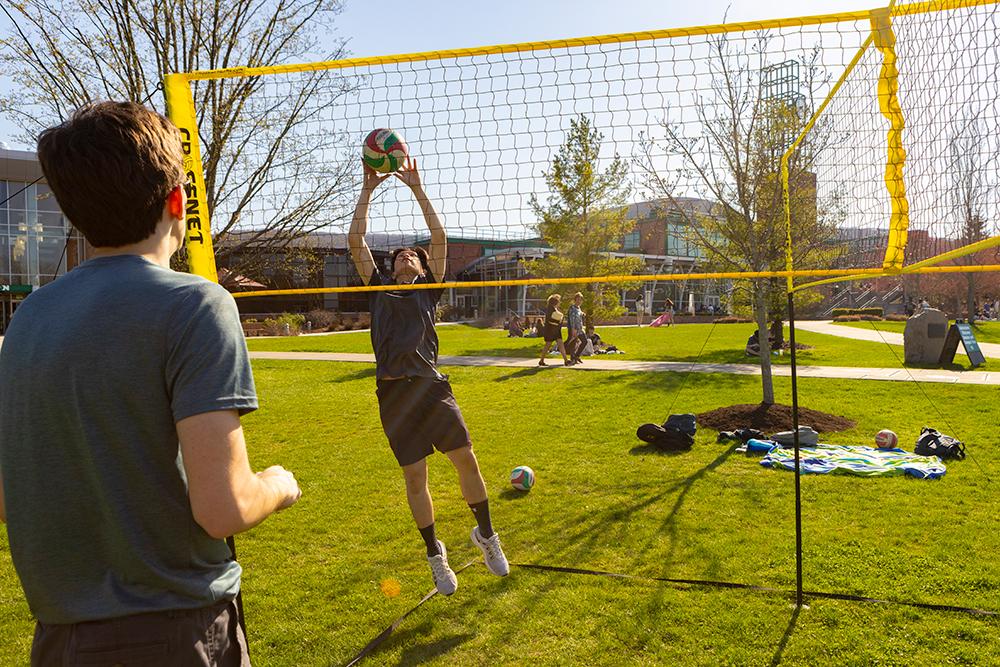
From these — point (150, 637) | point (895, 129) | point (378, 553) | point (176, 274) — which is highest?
point (895, 129)

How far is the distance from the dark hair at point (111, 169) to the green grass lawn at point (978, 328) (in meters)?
18.8

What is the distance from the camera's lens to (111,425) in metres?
1.37

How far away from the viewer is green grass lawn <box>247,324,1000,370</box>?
717 inches

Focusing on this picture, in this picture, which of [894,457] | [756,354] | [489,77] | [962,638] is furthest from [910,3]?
[756,354]

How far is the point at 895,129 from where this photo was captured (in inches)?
151

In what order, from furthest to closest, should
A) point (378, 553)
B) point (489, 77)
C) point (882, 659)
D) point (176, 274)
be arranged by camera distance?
point (378, 553) → point (489, 77) → point (882, 659) → point (176, 274)

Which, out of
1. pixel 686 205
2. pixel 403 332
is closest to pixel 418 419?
pixel 403 332

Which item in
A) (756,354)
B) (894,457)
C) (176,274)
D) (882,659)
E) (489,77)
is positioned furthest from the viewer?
(756,354)

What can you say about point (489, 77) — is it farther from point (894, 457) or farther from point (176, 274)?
point (894, 457)

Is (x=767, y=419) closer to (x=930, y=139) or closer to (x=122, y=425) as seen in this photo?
(x=930, y=139)

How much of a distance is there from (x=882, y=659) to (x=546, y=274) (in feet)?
62.9

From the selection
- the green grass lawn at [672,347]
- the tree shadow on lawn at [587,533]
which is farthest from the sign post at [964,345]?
the tree shadow on lawn at [587,533]

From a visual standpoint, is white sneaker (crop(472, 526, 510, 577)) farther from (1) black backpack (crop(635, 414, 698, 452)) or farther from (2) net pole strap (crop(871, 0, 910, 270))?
(1) black backpack (crop(635, 414, 698, 452))

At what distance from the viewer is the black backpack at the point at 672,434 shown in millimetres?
8531
